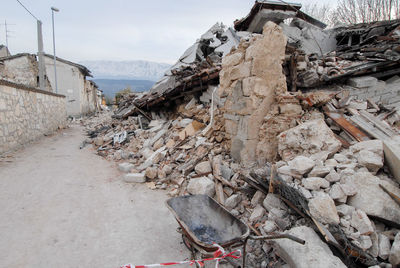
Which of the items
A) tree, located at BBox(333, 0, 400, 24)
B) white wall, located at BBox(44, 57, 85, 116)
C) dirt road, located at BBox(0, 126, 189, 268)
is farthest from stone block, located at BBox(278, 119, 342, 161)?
white wall, located at BBox(44, 57, 85, 116)

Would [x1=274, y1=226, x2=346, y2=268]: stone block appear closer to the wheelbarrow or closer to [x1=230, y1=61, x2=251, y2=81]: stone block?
the wheelbarrow

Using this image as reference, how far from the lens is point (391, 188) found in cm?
255

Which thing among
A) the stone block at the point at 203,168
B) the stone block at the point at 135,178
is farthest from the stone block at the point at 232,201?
the stone block at the point at 135,178

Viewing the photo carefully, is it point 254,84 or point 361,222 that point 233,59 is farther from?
point 361,222

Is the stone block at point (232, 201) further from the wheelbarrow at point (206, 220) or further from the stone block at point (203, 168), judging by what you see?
the stone block at point (203, 168)

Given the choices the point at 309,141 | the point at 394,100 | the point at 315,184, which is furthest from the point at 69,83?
the point at 394,100

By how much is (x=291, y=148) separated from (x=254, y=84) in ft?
4.92

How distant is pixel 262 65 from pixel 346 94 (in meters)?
2.17

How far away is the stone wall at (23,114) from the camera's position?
277 inches

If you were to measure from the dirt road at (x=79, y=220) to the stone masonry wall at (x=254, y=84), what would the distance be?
2.25 meters

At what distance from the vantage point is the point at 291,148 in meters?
3.88

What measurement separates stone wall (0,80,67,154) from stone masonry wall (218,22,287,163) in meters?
7.43

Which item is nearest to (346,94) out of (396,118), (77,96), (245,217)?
(396,118)

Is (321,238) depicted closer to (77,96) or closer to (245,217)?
(245,217)
